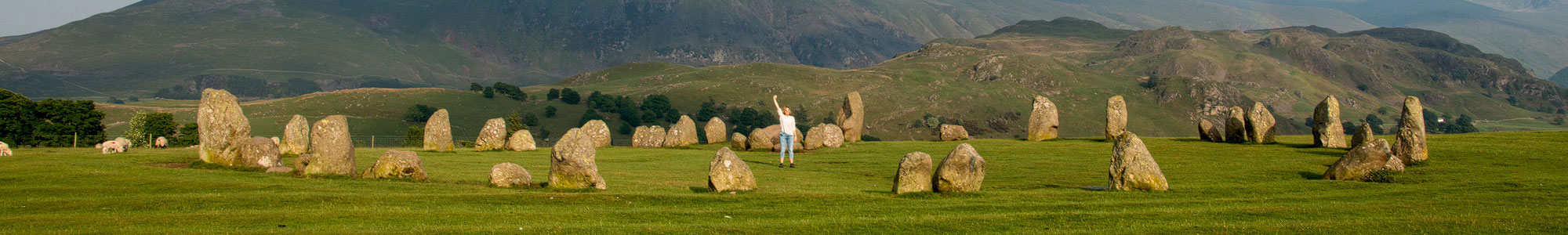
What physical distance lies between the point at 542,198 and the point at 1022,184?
40.8 feet

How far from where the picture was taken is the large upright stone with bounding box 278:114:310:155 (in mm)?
35719

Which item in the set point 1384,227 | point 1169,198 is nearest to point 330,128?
point 1169,198

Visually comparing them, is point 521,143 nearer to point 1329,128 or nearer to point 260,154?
point 260,154

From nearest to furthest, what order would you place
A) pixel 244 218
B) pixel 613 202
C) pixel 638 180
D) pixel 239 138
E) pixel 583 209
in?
1. pixel 244 218
2. pixel 583 209
3. pixel 613 202
4. pixel 638 180
5. pixel 239 138

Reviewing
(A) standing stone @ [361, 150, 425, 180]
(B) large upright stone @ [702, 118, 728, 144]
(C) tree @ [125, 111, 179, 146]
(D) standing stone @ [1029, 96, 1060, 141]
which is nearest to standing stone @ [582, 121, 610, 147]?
(B) large upright stone @ [702, 118, 728, 144]

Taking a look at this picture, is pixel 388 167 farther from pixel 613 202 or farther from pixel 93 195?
pixel 613 202

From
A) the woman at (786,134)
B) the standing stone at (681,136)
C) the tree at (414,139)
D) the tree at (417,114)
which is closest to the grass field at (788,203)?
the woman at (786,134)

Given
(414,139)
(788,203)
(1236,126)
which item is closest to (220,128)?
(788,203)

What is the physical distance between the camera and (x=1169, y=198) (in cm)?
1906

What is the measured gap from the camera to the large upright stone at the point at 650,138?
50719mm

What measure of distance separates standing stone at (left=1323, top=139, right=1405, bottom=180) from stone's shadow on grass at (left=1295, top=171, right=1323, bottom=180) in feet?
3.73

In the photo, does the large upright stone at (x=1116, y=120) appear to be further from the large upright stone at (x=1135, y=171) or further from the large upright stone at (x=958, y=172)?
the large upright stone at (x=958, y=172)

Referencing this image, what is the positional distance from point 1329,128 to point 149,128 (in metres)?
64.1

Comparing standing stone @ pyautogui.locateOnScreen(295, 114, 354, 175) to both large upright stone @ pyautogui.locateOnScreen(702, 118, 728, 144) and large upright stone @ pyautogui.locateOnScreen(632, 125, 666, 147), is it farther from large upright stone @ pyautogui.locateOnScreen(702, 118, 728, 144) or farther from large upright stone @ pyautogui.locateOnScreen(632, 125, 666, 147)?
large upright stone @ pyautogui.locateOnScreen(702, 118, 728, 144)
